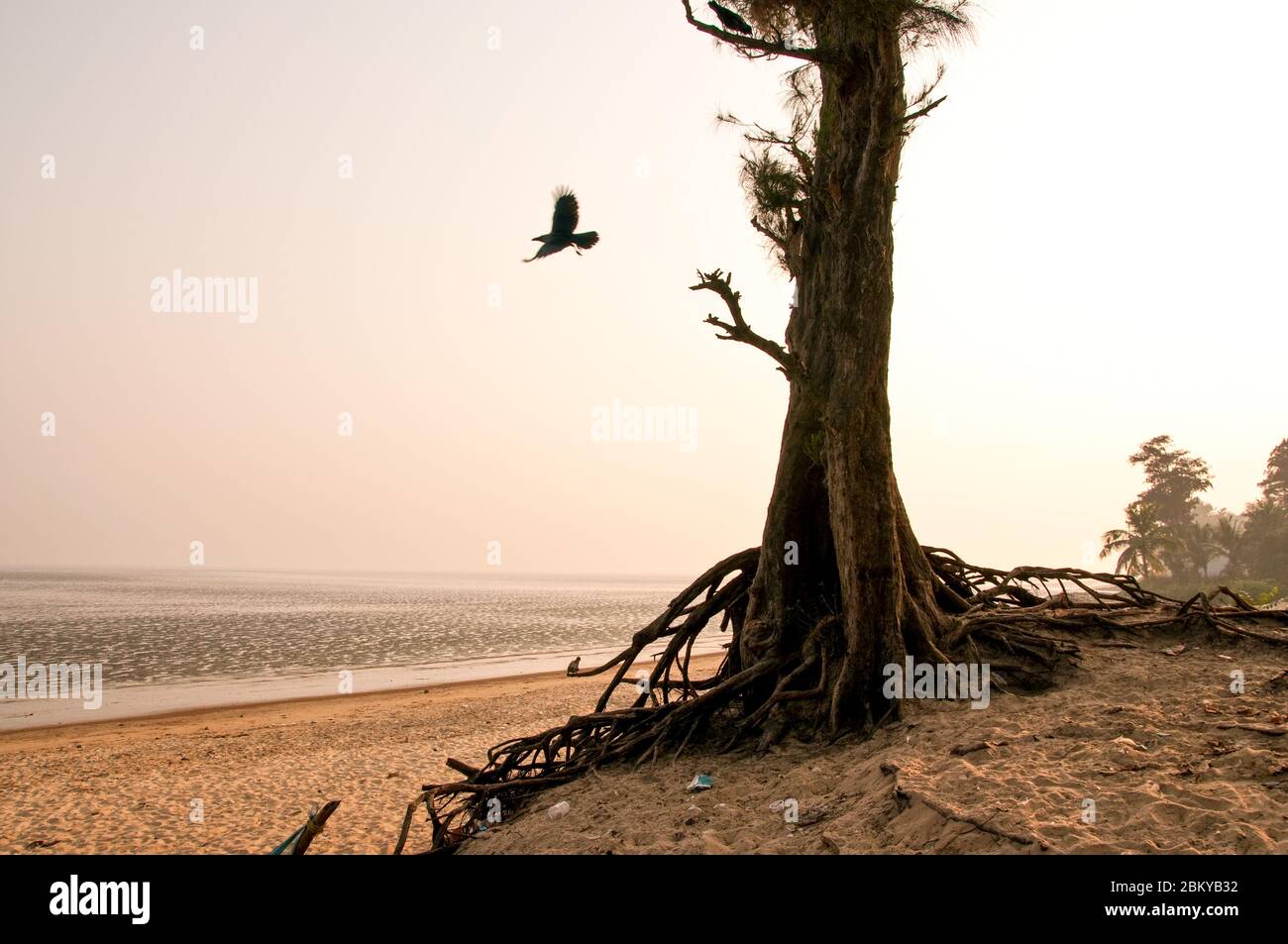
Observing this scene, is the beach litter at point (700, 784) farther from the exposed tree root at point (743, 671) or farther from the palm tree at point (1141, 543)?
the palm tree at point (1141, 543)

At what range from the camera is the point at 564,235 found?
286 inches

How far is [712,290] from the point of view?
6.94 metres

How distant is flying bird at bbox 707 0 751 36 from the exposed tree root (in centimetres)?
536

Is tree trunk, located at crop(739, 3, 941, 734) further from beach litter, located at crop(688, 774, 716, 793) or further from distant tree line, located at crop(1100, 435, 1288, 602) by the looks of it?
distant tree line, located at crop(1100, 435, 1288, 602)

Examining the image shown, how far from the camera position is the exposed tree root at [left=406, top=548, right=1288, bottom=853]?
25.6ft

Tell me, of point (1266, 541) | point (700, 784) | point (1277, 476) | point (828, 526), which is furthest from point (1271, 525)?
point (700, 784)

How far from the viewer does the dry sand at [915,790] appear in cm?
461

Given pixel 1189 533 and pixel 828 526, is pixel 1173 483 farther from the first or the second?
pixel 828 526

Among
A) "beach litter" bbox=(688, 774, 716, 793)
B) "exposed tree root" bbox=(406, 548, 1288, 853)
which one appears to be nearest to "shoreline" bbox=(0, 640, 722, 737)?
"exposed tree root" bbox=(406, 548, 1288, 853)

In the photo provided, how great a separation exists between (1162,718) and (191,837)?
10.2 metres

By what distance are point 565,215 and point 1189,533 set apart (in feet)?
225

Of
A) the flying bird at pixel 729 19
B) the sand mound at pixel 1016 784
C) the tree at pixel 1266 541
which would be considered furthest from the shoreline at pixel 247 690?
the tree at pixel 1266 541
